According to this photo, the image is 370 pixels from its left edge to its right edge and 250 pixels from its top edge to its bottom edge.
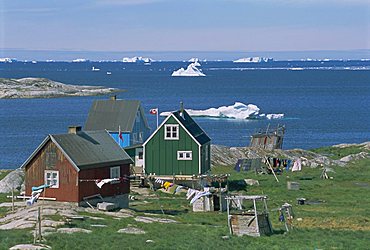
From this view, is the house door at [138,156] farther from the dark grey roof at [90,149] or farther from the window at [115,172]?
the window at [115,172]

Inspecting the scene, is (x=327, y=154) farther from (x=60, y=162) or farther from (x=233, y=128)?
(x=233, y=128)

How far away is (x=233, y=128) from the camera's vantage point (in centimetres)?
12462

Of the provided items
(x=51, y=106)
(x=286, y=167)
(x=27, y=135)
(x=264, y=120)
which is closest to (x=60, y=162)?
(x=286, y=167)

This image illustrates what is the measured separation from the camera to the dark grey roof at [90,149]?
39.2m

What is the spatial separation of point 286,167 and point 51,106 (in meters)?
119

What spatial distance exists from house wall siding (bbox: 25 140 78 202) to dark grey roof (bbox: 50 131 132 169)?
42 cm

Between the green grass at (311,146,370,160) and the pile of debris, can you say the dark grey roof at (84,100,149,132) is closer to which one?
the pile of debris

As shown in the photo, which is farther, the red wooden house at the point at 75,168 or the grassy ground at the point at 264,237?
the red wooden house at the point at 75,168

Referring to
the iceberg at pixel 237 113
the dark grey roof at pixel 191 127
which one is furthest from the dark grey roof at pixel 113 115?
the iceberg at pixel 237 113

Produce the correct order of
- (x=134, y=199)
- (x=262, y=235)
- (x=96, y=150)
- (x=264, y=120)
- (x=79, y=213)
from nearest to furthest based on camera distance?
(x=262, y=235) < (x=79, y=213) < (x=96, y=150) < (x=134, y=199) < (x=264, y=120)

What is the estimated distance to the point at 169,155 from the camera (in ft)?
168

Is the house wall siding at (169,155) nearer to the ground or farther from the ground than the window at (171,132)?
nearer to the ground

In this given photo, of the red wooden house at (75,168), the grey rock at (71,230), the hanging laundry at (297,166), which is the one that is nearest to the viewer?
the grey rock at (71,230)

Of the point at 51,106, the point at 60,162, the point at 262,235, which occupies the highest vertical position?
the point at 51,106
